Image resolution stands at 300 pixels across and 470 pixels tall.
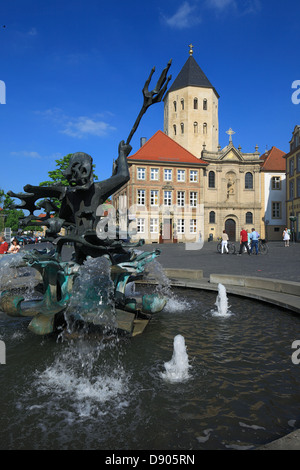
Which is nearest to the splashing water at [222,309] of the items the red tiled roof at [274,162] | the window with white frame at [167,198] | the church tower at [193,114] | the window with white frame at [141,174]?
the window with white frame at [141,174]

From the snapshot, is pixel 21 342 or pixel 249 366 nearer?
pixel 249 366

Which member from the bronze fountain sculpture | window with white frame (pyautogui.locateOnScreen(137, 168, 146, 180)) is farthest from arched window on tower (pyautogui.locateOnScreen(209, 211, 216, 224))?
the bronze fountain sculpture

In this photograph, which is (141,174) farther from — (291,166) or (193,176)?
(291,166)

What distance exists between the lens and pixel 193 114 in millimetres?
55156

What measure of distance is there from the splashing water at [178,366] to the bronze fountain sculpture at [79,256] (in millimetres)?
968

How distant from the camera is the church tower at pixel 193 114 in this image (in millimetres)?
55156

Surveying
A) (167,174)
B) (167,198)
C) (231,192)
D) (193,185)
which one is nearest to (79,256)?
(167,198)

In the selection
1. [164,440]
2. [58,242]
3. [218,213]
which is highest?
[218,213]

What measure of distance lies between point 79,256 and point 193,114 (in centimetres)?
5381

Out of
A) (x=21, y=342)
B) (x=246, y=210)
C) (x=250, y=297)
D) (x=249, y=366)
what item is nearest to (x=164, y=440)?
(x=249, y=366)

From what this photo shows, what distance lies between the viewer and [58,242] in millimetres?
5020

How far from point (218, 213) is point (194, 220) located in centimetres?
388

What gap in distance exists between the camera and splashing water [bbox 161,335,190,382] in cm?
352
